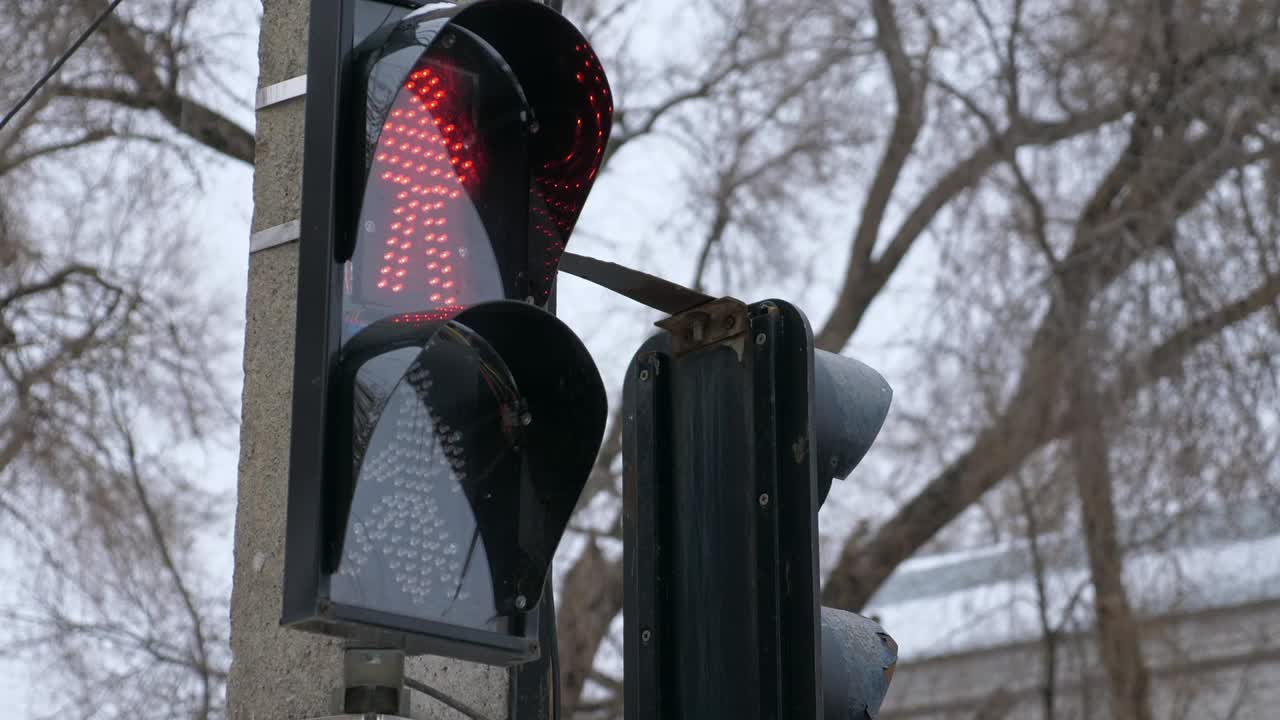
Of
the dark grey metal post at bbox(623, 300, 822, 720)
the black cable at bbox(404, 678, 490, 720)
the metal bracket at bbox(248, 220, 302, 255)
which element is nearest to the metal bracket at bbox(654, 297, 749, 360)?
the dark grey metal post at bbox(623, 300, 822, 720)

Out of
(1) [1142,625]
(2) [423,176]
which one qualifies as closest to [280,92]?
(2) [423,176]

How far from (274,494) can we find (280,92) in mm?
729

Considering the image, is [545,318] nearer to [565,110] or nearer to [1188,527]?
[565,110]

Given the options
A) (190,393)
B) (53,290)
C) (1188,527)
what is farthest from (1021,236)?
(53,290)

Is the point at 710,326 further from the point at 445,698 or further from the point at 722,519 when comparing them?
the point at 445,698

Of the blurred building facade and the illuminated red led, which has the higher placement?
the blurred building facade

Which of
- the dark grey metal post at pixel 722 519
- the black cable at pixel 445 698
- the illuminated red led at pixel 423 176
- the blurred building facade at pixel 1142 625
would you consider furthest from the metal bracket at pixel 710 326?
the blurred building facade at pixel 1142 625

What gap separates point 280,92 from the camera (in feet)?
10.6

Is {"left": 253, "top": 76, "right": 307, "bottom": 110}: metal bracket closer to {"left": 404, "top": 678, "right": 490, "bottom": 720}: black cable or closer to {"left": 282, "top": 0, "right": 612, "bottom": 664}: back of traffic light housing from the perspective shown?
{"left": 282, "top": 0, "right": 612, "bottom": 664}: back of traffic light housing

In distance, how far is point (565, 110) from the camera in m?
2.55

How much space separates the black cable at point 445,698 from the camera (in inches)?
116

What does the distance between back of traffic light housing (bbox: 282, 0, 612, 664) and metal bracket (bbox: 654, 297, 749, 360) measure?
216mm

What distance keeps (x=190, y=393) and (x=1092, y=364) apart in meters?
4.71

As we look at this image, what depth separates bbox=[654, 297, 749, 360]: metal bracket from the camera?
8.16ft
